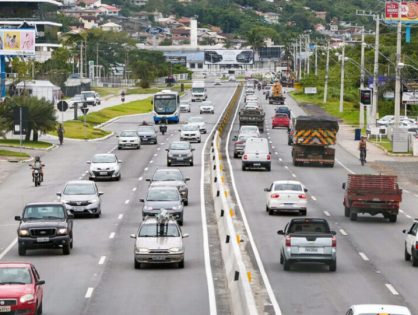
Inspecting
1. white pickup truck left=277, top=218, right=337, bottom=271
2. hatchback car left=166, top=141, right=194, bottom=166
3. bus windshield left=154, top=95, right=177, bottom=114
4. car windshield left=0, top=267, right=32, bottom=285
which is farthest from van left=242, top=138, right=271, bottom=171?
bus windshield left=154, top=95, right=177, bottom=114

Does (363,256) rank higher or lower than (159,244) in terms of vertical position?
lower

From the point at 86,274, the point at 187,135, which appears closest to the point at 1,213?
the point at 86,274

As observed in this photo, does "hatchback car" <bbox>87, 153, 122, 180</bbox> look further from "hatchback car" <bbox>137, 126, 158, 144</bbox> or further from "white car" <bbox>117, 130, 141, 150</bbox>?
"hatchback car" <bbox>137, 126, 158, 144</bbox>

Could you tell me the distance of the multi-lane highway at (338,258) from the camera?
92.2 feet

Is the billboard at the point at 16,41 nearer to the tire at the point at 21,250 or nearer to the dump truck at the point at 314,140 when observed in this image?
the dump truck at the point at 314,140

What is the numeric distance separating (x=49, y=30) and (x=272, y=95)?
3685cm

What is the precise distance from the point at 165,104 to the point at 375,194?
231ft

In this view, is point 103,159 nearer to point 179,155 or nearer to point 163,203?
point 179,155

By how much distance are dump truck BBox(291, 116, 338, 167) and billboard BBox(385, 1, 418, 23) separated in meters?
44.5

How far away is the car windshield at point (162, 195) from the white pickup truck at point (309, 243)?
11450mm

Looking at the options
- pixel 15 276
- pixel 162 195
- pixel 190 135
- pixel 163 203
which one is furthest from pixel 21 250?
pixel 190 135

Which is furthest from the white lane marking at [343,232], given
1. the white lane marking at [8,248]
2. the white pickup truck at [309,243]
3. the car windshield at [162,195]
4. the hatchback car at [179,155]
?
the hatchback car at [179,155]

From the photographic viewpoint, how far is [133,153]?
3214 inches

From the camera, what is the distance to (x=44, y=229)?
3528 centimetres
